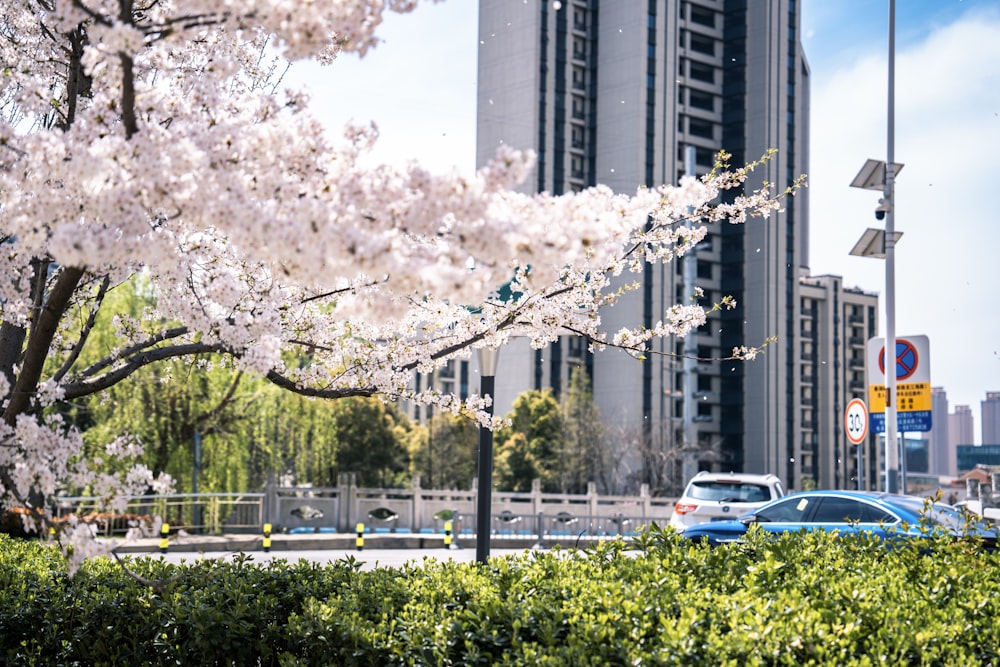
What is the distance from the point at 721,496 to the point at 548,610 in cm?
1244

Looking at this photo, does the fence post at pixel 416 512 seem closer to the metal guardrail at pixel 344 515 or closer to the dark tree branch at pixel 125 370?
the metal guardrail at pixel 344 515

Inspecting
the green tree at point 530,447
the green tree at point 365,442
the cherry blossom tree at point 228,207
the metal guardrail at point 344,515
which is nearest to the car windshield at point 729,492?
the metal guardrail at point 344,515

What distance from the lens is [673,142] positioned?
7656 cm

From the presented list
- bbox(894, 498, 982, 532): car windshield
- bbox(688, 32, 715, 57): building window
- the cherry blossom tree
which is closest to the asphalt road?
bbox(894, 498, 982, 532): car windshield

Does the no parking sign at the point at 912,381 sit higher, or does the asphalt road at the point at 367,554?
the no parking sign at the point at 912,381

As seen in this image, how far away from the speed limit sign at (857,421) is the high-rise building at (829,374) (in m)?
75.5

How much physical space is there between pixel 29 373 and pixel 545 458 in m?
58.5

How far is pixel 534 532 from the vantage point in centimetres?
2983

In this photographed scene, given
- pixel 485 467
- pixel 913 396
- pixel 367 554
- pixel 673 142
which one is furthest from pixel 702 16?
pixel 485 467

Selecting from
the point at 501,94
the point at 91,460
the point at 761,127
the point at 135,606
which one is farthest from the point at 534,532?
the point at 761,127

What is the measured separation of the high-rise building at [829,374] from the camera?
94625 millimetres

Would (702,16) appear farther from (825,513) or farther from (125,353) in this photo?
(125,353)

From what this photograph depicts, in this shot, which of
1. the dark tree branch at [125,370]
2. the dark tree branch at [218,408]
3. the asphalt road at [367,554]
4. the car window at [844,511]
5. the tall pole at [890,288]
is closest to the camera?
the dark tree branch at [125,370]

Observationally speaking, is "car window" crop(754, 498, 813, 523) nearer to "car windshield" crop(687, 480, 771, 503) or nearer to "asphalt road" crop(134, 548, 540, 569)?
"car windshield" crop(687, 480, 771, 503)
